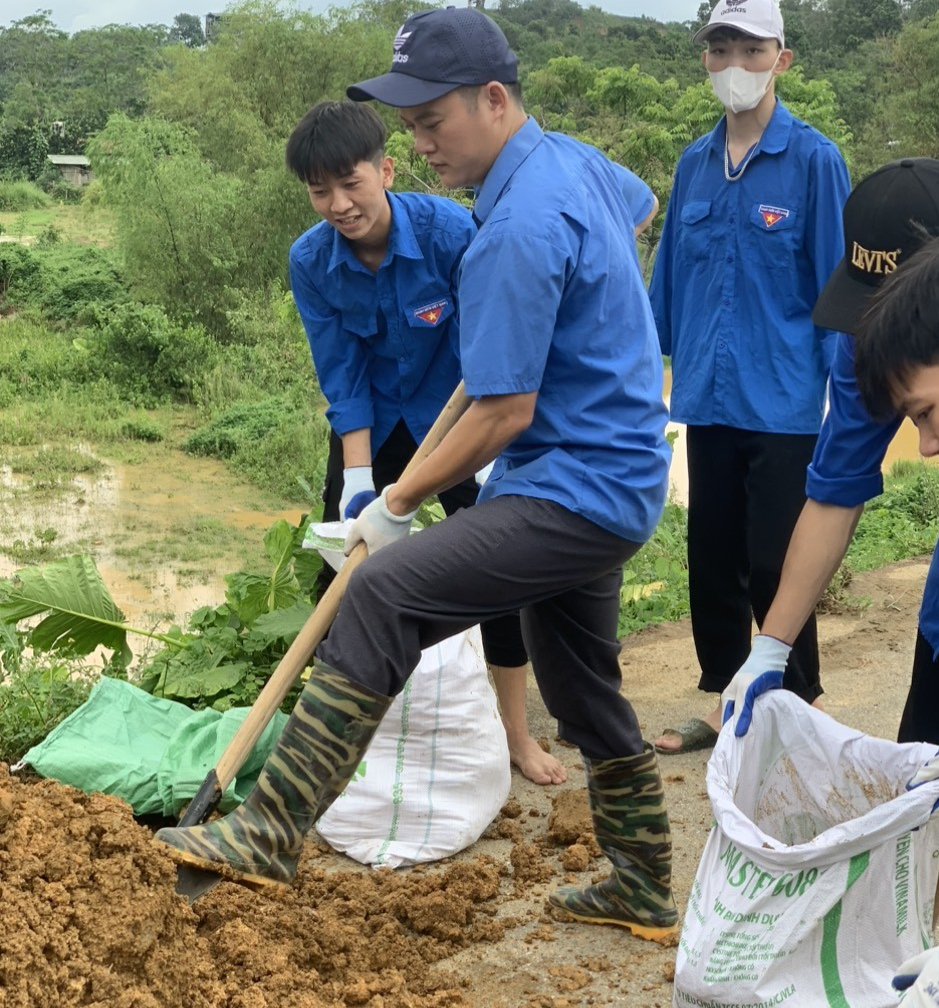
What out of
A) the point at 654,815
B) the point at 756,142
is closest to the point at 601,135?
the point at 756,142

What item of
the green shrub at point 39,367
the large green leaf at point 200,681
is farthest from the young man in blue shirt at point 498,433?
the green shrub at point 39,367

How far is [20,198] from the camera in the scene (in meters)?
31.8

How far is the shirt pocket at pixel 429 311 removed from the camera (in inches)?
142

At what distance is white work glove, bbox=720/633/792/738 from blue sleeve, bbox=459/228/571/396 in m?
0.64

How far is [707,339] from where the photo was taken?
151 inches

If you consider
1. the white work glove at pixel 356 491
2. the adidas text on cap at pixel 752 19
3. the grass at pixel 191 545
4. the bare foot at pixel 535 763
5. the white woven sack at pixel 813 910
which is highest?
the adidas text on cap at pixel 752 19

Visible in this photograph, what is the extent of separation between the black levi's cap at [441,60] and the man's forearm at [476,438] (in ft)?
1.88

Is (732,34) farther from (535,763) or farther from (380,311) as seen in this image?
(535,763)

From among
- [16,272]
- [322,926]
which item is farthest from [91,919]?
[16,272]

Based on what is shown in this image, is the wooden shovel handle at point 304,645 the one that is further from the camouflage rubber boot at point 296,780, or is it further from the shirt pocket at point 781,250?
the shirt pocket at point 781,250

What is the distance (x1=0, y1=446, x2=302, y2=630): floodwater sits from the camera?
8.18m

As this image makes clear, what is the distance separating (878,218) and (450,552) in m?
0.95

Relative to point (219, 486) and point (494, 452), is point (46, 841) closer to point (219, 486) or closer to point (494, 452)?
point (494, 452)

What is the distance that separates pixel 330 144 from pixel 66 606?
1.62 metres
